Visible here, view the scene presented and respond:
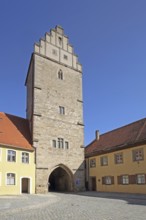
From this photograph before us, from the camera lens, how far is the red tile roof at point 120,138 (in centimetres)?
2778

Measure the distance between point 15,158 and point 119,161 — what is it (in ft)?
38.5

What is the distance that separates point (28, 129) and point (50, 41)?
1294 cm

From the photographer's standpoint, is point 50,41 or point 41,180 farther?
point 50,41

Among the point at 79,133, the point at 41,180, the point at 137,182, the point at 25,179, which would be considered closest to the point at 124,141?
the point at 137,182

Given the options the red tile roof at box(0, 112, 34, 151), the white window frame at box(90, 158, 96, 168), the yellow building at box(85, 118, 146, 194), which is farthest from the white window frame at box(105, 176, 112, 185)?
the red tile roof at box(0, 112, 34, 151)

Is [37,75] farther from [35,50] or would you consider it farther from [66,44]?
[66,44]

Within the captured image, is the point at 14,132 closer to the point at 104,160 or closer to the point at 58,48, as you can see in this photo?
the point at 104,160

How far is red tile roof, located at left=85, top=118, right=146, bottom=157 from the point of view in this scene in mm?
27781

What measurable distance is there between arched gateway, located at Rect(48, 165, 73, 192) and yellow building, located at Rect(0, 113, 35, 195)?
15.9ft

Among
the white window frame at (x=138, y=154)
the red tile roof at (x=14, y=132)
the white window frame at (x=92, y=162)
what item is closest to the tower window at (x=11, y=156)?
the red tile roof at (x=14, y=132)

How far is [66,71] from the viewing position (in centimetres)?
3619

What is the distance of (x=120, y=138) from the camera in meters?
31.3

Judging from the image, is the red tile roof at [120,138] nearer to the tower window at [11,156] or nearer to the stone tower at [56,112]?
the stone tower at [56,112]

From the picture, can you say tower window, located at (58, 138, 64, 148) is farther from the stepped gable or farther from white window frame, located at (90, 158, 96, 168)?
the stepped gable
